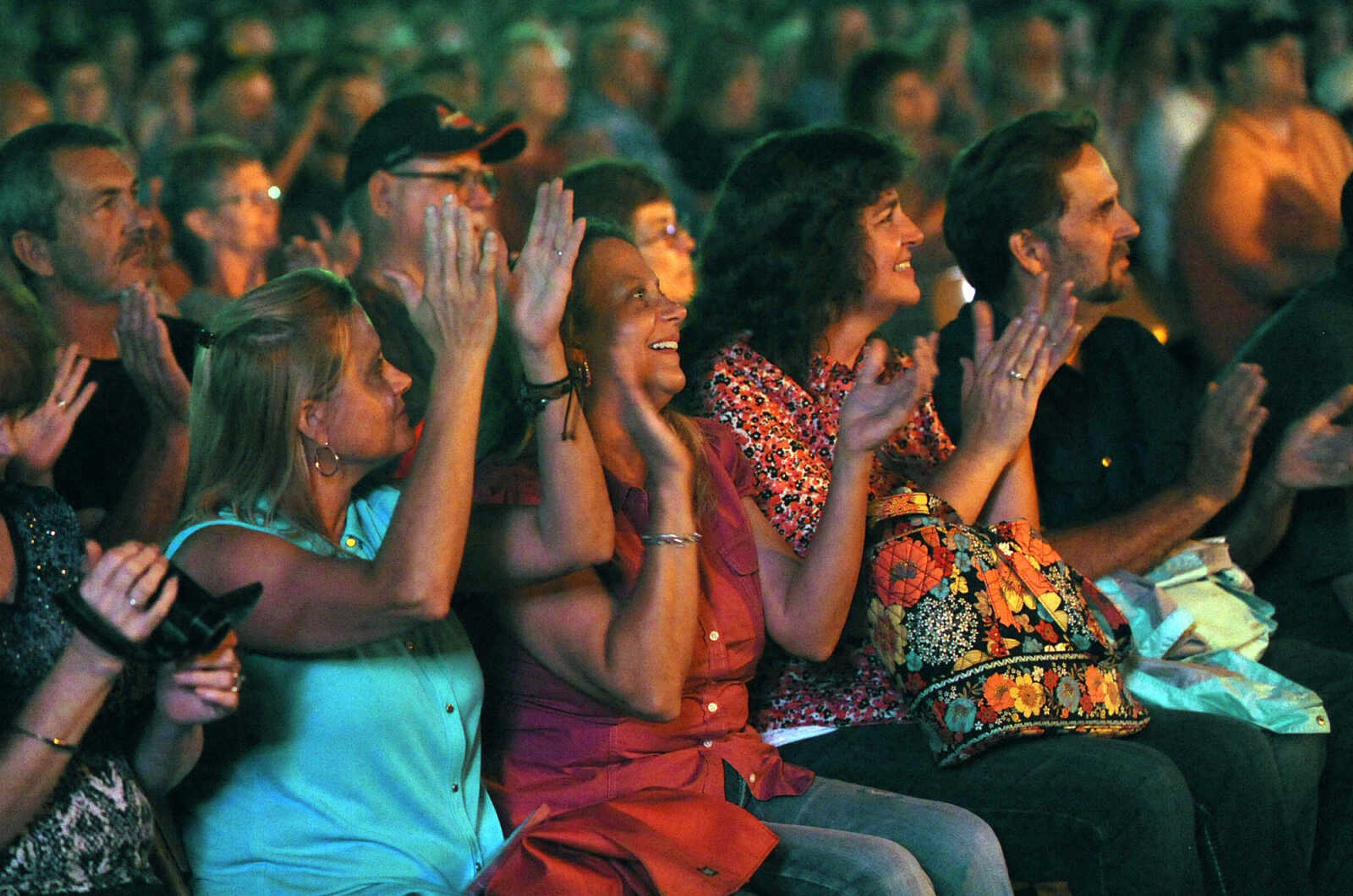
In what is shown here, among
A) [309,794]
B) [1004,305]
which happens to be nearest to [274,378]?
[309,794]

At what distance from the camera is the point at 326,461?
211cm

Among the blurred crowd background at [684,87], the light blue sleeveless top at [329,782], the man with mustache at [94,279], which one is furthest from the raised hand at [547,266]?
the blurred crowd background at [684,87]

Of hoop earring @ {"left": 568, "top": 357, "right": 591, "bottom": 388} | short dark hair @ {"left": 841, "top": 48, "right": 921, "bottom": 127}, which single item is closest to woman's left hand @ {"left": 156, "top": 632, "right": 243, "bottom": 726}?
hoop earring @ {"left": 568, "top": 357, "right": 591, "bottom": 388}

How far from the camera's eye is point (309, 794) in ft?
6.59

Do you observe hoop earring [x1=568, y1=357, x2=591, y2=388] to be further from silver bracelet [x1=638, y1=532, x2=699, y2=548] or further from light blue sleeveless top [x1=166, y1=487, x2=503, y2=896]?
light blue sleeveless top [x1=166, y1=487, x2=503, y2=896]

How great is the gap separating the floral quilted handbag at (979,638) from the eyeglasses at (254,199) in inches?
93.1

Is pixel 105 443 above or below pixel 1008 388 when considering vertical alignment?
below

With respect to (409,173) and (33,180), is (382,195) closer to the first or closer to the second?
(409,173)

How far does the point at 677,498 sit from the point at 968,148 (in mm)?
1602

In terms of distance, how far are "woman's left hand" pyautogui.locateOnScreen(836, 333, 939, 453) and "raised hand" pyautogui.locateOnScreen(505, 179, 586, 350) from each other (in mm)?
628

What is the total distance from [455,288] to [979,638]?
1038mm

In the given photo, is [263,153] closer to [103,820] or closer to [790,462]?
[790,462]

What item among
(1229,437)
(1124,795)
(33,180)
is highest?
→ (33,180)

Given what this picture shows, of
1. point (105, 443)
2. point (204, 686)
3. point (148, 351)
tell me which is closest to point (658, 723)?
Answer: point (204, 686)
